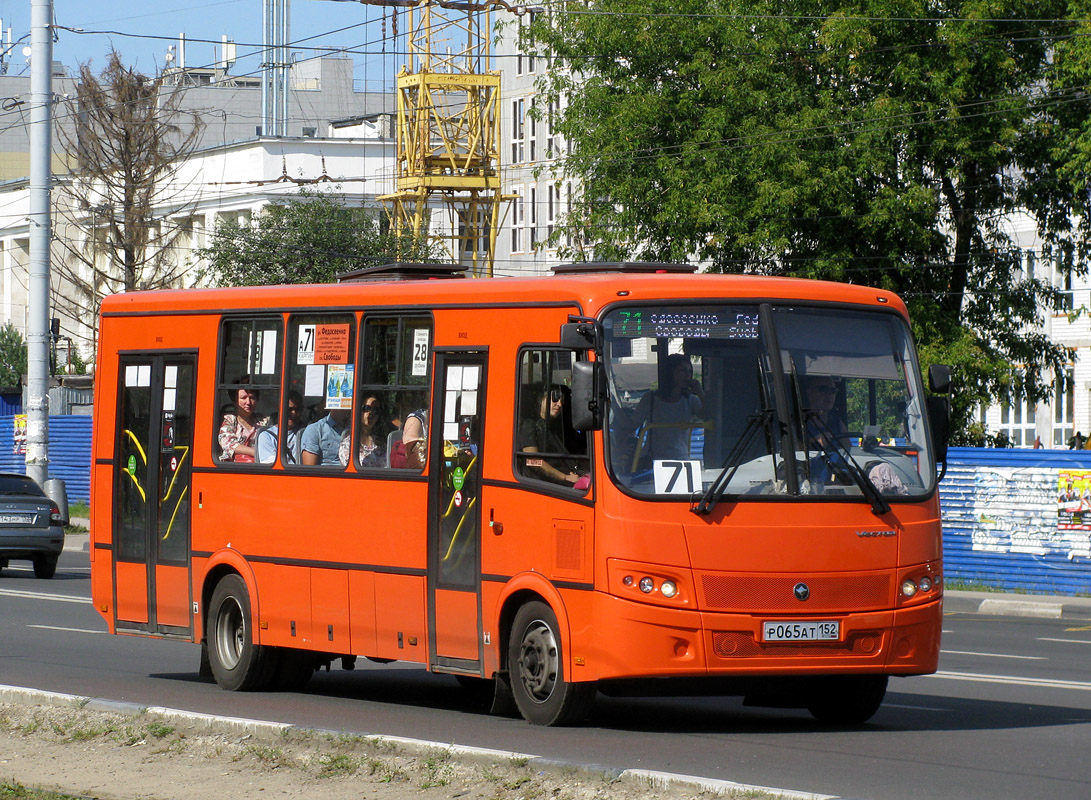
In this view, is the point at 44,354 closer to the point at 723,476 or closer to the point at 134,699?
the point at 134,699

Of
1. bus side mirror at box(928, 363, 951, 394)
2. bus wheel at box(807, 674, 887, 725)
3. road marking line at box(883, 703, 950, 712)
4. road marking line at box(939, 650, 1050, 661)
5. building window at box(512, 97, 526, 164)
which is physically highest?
building window at box(512, 97, 526, 164)

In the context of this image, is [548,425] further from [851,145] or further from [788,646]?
[851,145]

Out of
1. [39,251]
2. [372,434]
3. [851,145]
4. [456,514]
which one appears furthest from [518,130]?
[456,514]

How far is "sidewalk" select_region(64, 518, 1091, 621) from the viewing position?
23203 mm

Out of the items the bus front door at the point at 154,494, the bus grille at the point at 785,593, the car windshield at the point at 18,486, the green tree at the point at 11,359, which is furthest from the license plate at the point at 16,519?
the green tree at the point at 11,359

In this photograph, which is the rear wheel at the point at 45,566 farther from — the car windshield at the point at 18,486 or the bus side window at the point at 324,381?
the bus side window at the point at 324,381

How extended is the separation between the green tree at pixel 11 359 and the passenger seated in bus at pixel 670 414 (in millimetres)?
65948

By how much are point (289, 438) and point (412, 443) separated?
139cm

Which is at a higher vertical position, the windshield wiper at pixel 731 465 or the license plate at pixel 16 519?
the windshield wiper at pixel 731 465

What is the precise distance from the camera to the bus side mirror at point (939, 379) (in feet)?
36.7

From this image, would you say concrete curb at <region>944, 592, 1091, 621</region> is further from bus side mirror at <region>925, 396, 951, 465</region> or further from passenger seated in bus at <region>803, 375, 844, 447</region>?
passenger seated in bus at <region>803, 375, 844, 447</region>

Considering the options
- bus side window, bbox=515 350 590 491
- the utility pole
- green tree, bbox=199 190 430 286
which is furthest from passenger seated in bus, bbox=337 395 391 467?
green tree, bbox=199 190 430 286

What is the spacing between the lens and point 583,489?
10492 millimetres

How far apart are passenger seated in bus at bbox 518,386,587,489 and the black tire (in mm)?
18711
